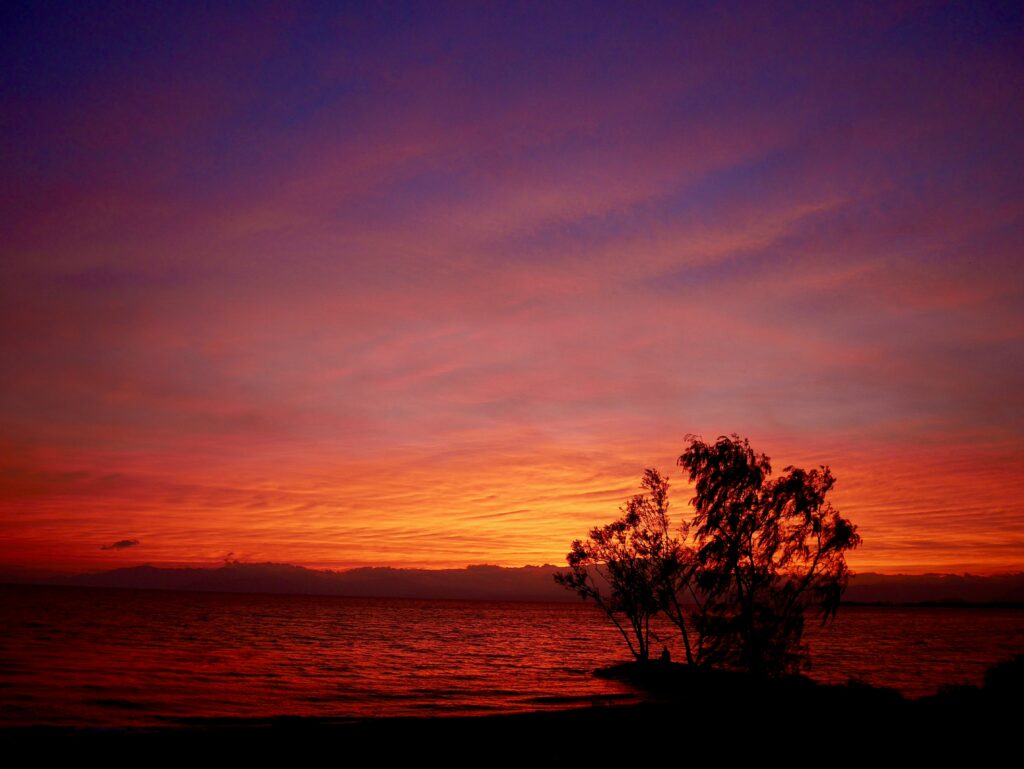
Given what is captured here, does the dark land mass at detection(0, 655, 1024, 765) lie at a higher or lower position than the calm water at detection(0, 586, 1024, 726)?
higher

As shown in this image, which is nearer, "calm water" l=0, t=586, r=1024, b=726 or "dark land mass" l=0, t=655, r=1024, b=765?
"dark land mass" l=0, t=655, r=1024, b=765

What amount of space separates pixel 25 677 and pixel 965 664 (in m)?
84.2

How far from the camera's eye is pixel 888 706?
28797mm

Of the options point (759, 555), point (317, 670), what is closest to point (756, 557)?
point (759, 555)

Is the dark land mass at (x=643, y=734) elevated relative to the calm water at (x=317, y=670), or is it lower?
elevated

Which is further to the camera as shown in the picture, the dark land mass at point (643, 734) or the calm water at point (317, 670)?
the calm water at point (317, 670)

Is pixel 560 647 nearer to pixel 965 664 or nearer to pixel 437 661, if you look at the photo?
pixel 437 661

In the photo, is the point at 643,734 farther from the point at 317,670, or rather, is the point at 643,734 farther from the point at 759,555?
the point at 317,670

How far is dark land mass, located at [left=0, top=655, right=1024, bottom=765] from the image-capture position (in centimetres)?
2217

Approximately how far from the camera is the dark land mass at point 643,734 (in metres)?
22.2

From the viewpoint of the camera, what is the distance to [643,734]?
82.7 feet

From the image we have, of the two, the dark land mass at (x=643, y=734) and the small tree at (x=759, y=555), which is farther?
the small tree at (x=759, y=555)

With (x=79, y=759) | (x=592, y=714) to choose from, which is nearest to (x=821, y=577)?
(x=592, y=714)

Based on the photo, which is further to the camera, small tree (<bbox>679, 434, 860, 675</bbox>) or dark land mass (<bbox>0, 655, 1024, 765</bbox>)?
small tree (<bbox>679, 434, 860, 675</bbox>)
